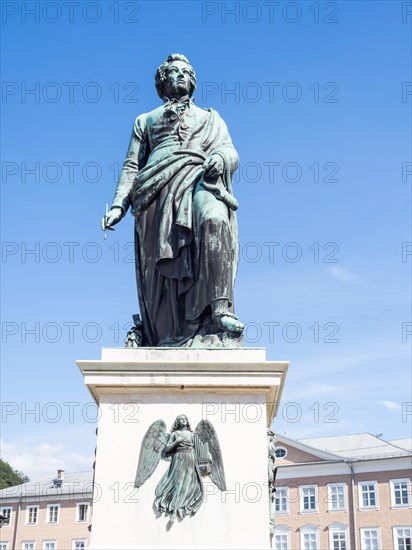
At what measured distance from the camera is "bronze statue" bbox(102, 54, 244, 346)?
6.83 meters

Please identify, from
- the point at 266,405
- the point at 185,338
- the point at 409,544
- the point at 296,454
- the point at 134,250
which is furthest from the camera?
the point at 296,454

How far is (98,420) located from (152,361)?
0.63m

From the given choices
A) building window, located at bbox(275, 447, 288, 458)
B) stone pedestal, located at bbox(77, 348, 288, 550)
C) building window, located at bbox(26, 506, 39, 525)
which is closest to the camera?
stone pedestal, located at bbox(77, 348, 288, 550)

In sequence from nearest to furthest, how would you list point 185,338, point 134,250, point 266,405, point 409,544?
point 266,405 → point 185,338 → point 134,250 → point 409,544

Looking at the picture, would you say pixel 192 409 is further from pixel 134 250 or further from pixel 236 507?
pixel 134 250

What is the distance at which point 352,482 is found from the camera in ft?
192

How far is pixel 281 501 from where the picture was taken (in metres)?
61.6

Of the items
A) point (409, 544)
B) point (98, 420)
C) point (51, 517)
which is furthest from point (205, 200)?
point (51, 517)

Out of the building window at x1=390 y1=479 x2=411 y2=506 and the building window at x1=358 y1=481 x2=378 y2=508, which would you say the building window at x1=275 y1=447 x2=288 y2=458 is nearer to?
the building window at x1=358 y1=481 x2=378 y2=508

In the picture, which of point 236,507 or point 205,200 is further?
point 205,200

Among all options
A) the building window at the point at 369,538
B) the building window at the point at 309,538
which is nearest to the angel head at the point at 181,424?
the building window at the point at 369,538

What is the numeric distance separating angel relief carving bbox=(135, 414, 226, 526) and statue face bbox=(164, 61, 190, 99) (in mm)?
3380

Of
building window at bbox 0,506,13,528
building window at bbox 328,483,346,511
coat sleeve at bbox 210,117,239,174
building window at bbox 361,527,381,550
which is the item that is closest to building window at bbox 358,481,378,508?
building window at bbox 328,483,346,511

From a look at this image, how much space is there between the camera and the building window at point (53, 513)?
63.6m
